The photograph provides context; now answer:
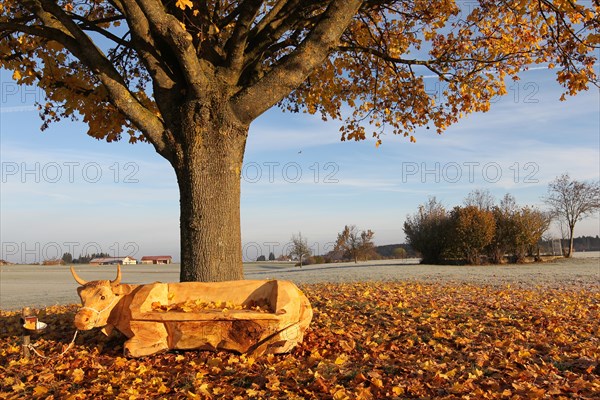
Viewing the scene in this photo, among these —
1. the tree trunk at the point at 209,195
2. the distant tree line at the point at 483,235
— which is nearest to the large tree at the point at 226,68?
the tree trunk at the point at 209,195

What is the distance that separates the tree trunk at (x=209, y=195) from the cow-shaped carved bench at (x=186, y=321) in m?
0.86

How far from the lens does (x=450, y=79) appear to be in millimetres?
10656

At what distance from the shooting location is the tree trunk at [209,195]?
6277 mm

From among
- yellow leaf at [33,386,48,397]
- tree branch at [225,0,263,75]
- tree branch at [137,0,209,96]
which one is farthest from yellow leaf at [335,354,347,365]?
tree branch at [225,0,263,75]

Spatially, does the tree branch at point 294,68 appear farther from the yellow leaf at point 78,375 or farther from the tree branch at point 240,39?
the yellow leaf at point 78,375

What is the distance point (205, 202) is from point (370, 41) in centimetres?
695

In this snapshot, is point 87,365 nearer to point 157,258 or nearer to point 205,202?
point 205,202

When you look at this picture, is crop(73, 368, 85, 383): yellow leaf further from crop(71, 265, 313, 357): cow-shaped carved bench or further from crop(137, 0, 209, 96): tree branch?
crop(137, 0, 209, 96): tree branch

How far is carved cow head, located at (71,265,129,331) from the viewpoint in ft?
16.9

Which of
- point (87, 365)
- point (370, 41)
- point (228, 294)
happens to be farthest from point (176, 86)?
point (370, 41)

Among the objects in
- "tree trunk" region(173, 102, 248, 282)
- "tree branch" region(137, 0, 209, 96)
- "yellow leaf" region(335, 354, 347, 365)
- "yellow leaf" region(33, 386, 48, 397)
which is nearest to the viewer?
"yellow leaf" region(33, 386, 48, 397)

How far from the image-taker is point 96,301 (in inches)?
207

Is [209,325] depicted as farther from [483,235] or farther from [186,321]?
[483,235]

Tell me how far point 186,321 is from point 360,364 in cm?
182
